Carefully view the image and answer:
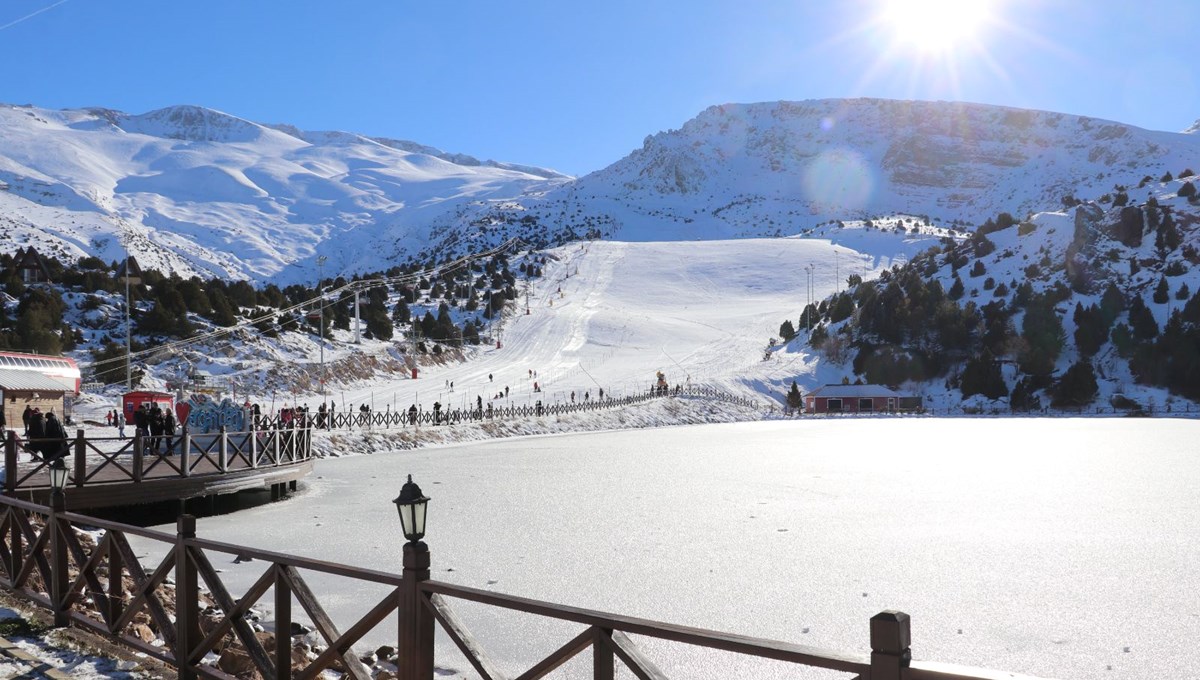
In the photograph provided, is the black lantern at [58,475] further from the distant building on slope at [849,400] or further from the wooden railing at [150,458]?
the distant building on slope at [849,400]

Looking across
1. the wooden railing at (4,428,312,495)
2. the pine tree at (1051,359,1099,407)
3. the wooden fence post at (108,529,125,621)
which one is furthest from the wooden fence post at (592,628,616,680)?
the pine tree at (1051,359,1099,407)

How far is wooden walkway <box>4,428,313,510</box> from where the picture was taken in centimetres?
1645

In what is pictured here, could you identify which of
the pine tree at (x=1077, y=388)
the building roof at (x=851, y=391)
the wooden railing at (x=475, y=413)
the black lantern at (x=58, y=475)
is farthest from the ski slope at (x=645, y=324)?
the black lantern at (x=58, y=475)

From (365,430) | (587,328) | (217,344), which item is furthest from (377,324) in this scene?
(365,430)

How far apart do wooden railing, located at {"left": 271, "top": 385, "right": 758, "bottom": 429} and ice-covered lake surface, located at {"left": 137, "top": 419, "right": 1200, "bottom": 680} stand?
10229mm

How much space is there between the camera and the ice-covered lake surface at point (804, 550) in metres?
10.1

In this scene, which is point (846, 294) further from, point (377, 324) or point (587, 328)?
point (377, 324)

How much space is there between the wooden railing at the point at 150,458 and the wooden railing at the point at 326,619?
7150mm

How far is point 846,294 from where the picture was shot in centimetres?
10631

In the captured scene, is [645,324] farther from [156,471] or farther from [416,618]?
[416,618]

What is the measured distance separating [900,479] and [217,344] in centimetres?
4892

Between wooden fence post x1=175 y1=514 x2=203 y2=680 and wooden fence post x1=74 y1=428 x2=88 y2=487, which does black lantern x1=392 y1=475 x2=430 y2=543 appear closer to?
wooden fence post x1=175 y1=514 x2=203 y2=680

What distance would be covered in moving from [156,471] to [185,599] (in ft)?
49.6

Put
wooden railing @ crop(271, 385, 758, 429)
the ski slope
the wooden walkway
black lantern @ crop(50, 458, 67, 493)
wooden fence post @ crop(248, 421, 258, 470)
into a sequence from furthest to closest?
the ski slope
wooden railing @ crop(271, 385, 758, 429)
wooden fence post @ crop(248, 421, 258, 470)
the wooden walkway
black lantern @ crop(50, 458, 67, 493)
